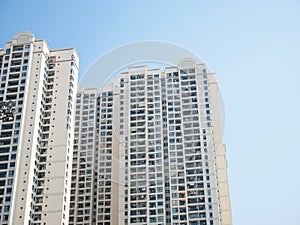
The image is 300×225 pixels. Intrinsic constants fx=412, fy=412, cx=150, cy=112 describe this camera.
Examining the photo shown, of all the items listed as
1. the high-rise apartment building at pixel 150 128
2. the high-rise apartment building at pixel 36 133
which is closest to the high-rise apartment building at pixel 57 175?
the high-rise apartment building at pixel 36 133

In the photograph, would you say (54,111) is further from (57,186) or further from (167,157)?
(167,157)

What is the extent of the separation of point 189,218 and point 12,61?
9.02m

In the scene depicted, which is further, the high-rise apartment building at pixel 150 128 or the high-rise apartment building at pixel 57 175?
the high-rise apartment building at pixel 57 175

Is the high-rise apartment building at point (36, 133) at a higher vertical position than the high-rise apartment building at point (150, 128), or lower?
higher

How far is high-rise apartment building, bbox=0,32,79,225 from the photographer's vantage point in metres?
13.4

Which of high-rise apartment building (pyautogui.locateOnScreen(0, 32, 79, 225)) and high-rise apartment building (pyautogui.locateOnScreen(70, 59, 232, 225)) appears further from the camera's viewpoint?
high-rise apartment building (pyautogui.locateOnScreen(0, 32, 79, 225))

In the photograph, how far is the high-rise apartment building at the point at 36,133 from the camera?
13438 mm

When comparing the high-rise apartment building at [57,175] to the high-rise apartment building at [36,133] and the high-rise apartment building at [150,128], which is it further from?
the high-rise apartment building at [150,128]

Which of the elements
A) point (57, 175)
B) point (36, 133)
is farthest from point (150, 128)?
point (36, 133)

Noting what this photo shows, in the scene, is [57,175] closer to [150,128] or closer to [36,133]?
[36,133]

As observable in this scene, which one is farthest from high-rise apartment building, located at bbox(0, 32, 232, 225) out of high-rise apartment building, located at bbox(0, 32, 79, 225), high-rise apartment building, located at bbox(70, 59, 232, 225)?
high-rise apartment building, located at bbox(70, 59, 232, 225)

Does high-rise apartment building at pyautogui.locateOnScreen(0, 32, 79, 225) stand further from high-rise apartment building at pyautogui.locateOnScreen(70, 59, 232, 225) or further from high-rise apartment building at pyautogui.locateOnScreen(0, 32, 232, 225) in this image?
high-rise apartment building at pyautogui.locateOnScreen(70, 59, 232, 225)

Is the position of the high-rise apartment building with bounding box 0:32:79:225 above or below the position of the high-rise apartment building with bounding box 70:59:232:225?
above

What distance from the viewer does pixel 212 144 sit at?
4797 millimetres
